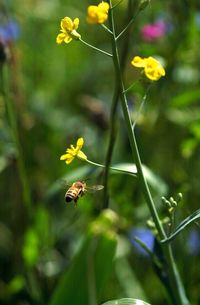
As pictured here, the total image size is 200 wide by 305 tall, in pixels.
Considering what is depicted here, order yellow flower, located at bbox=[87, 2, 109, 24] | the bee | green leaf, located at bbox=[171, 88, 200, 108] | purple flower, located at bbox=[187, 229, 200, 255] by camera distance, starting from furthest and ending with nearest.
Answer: purple flower, located at bbox=[187, 229, 200, 255] < green leaf, located at bbox=[171, 88, 200, 108] < the bee < yellow flower, located at bbox=[87, 2, 109, 24]

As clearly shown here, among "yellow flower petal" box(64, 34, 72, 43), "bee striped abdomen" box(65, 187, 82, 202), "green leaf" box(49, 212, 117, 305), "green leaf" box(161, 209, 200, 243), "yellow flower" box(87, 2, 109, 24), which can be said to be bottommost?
"green leaf" box(161, 209, 200, 243)

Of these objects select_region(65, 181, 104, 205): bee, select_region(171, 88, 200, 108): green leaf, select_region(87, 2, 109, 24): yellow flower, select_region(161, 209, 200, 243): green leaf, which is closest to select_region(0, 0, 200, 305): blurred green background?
select_region(171, 88, 200, 108): green leaf

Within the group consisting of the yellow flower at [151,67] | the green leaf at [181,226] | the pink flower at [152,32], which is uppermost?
the pink flower at [152,32]

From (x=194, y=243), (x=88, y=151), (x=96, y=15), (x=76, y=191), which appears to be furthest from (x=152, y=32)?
(x=96, y=15)

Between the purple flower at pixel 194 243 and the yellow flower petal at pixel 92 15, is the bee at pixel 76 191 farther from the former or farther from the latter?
the purple flower at pixel 194 243

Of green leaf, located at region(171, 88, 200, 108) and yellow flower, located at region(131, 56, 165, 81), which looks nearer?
yellow flower, located at region(131, 56, 165, 81)

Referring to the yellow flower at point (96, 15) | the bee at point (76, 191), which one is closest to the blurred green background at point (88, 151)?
the bee at point (76, 191)

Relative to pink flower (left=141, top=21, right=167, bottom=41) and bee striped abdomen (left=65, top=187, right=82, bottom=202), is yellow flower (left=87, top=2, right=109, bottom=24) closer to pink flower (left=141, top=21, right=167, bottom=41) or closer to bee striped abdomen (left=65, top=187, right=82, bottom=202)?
bee striped abdomen (left=65, top=187, right=82, bottom=202)

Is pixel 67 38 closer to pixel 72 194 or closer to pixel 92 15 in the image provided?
pixel 92 15

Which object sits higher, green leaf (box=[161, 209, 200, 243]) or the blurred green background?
the blurred green background
